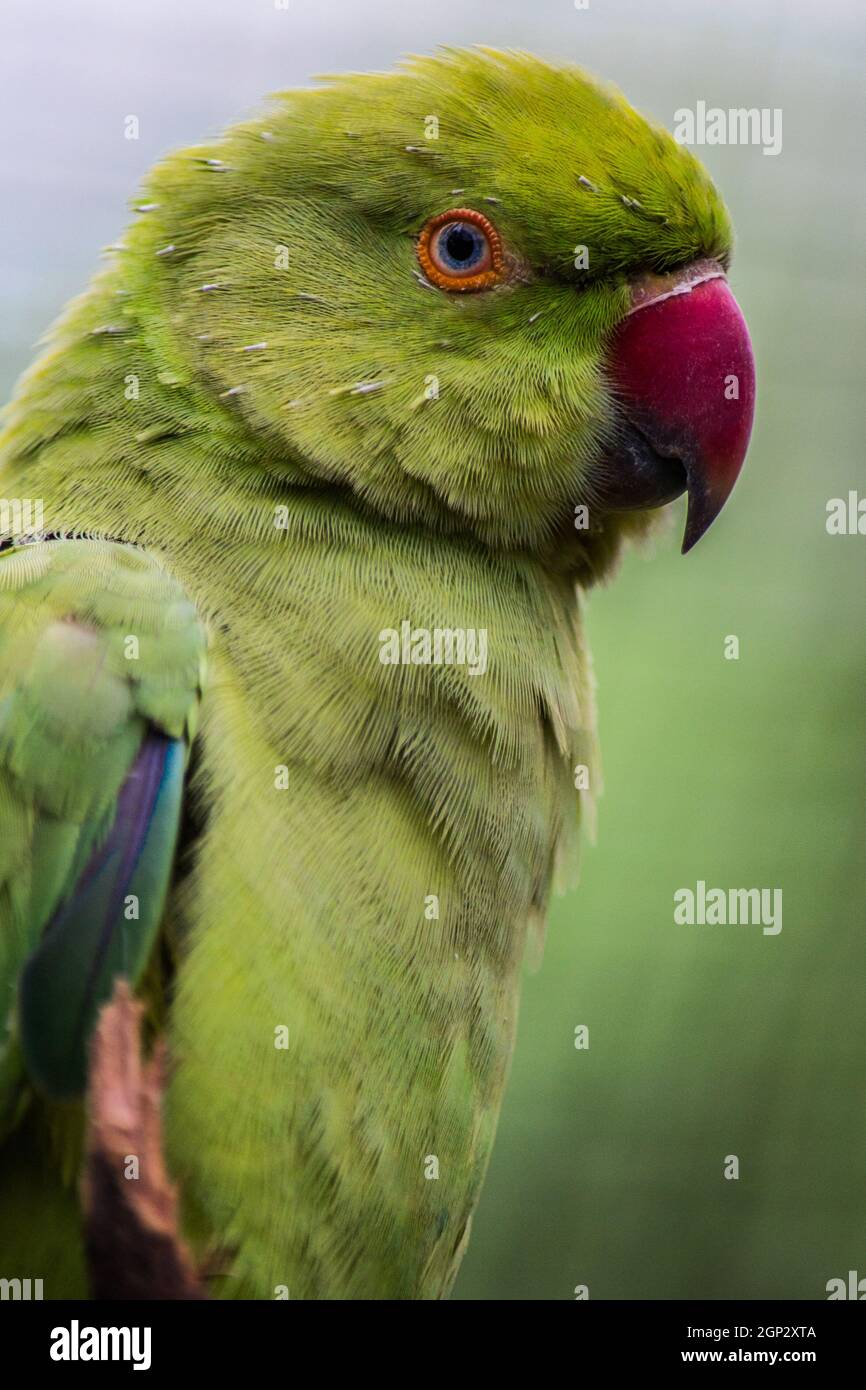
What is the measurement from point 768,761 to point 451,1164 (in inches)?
85.2

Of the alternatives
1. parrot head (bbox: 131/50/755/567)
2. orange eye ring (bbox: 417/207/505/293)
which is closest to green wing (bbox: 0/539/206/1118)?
parrot head (bbox: 131/50/755/567)

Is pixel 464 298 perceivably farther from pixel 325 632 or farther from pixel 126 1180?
pixel 126 1180

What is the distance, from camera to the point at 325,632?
1912 mm

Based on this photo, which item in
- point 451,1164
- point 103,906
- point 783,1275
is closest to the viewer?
point 103,906

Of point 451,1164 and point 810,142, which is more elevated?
point 810,142

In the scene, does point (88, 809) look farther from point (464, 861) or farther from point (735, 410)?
point (735, 410)

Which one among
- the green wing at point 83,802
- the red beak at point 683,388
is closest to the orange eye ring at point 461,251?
the red beak at point 683,388

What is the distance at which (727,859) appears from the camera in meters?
3.73

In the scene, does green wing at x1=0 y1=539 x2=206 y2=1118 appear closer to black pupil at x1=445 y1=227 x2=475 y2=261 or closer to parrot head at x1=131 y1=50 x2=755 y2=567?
parrot head at x1=131 y1=50 x2=755 y2=567

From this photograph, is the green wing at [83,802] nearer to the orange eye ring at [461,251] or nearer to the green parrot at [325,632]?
the green parrot at [325,632]

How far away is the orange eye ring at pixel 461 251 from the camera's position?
2029mm

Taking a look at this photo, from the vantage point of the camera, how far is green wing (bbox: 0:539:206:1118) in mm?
1718
